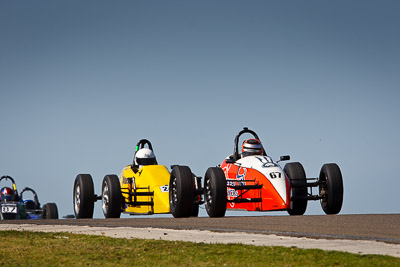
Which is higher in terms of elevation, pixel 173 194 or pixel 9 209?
pixel 173 194

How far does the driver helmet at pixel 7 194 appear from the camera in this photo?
39.5 metres

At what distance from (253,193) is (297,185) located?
5.32 feet

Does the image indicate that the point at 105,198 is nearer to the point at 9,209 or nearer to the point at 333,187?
the point at 333,187

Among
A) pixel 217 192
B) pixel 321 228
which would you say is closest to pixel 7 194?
pixel 217 192

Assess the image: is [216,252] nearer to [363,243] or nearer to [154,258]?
[154,258]

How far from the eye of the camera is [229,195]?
71.6 ft

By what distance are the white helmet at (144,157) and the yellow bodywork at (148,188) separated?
0.47 meters

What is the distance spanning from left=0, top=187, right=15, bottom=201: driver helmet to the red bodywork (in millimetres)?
20888

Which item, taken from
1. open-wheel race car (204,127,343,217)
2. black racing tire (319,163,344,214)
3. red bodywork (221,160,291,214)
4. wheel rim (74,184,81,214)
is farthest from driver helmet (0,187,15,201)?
black racing tire (319,163,344,214)

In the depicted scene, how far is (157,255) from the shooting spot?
11.2 m

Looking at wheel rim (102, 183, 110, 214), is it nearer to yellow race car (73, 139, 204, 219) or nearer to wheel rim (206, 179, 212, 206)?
yellow race car (73, 139, 204, 219)

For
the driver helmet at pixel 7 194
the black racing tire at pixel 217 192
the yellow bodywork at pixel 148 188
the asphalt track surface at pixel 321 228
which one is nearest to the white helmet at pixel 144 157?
the yellow bodywork at pixel 148 188

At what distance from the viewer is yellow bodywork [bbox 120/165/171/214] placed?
931 inches

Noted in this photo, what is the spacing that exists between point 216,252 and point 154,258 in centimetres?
94
